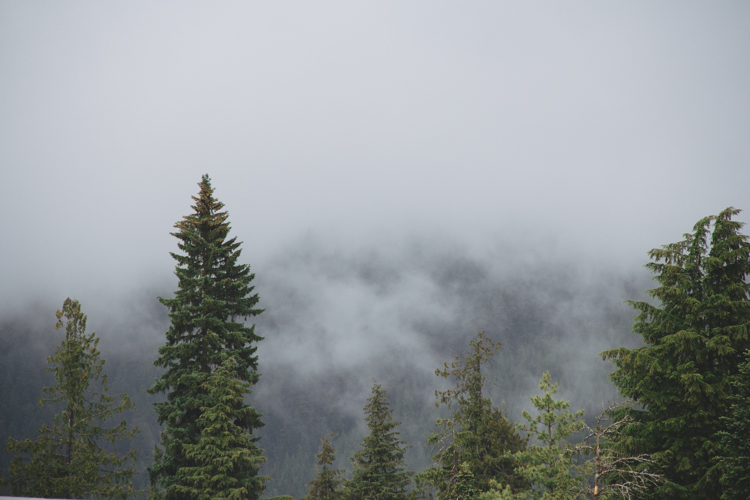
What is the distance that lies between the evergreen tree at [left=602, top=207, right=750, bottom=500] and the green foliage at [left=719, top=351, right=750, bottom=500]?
0.37 m

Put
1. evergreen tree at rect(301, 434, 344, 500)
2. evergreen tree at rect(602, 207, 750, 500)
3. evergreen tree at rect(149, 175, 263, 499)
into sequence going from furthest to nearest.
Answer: evergreen tree at rect(301, 434, 344, 500) → evergreen tree at rect(149, 175, 263, 499) → evergreen tree at rect(602, 207, 750, 500)

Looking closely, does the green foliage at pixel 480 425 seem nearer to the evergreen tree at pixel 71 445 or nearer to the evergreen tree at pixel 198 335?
the evergreen tree at pixel 198 335

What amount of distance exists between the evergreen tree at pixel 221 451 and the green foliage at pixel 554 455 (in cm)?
878

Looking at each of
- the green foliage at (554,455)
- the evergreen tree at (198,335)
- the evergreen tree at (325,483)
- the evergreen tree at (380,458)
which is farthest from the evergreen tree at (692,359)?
the evergreen tree at (325,483)

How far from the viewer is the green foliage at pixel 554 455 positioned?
14359mm

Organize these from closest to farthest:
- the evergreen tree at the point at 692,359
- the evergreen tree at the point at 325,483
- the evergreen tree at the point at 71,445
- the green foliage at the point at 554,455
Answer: the green foliage at the point at 554,455 → the evergreen tree at the point at 692,359 → the evergreen tree at the point at 71,445 → the evergreen tree at the point at 325,483

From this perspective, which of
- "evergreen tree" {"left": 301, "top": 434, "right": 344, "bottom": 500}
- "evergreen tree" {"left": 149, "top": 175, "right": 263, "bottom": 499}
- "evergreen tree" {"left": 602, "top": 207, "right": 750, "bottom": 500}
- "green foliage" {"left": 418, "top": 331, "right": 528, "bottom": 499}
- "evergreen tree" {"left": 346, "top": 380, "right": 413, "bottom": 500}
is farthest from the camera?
"evergreen tree" {"left": 301, "top": 434, "right": 344, "bottom": 500}

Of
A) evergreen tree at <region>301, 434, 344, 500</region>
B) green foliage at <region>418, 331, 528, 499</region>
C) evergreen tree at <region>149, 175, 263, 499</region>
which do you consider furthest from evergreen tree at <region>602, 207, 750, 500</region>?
evergreen tree at <region>301, 434, 344, 500</region>

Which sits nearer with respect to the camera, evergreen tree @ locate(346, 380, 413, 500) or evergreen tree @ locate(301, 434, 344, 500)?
evergreen tree @ locate(346, 380, 413, 500)

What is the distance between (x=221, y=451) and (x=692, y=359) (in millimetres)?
15303

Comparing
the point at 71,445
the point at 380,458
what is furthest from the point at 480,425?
the point at 71,445

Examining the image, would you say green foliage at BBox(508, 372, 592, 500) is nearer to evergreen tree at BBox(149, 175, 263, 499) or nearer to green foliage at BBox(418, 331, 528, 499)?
green foliage at BBox(418, 331, 528, 499)

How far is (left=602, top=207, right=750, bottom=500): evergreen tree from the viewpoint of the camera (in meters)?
14.9

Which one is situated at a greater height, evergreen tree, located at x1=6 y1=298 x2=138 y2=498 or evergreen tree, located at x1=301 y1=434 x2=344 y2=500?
evergreen tree, located at x1=6 y1=298 x2=138 y2=498
